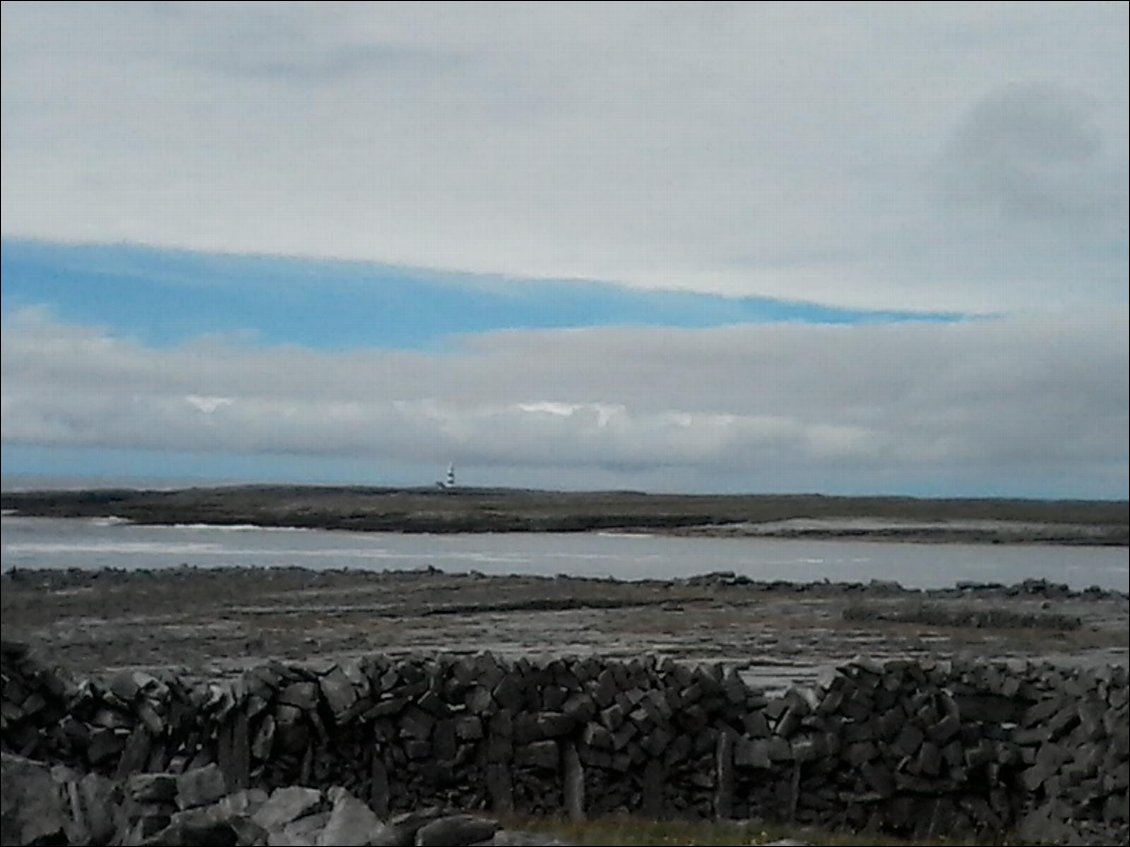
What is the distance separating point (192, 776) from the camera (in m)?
6.38

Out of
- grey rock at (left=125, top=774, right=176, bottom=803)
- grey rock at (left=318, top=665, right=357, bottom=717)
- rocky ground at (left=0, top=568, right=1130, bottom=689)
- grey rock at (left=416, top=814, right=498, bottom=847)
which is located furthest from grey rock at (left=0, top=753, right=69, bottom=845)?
rocky ground at (left=0, top=568, right=1130, bottom=689)

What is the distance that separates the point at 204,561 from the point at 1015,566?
112 ft

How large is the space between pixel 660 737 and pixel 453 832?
23.5 feet

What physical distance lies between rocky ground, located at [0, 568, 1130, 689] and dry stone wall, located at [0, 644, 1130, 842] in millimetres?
9490

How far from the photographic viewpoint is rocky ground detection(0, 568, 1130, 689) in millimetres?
26219

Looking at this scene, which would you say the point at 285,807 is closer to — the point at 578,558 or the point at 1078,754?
the point at 1078,754

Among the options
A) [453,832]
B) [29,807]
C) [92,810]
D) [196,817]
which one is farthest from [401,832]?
[29,807]

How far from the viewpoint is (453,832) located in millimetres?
5609

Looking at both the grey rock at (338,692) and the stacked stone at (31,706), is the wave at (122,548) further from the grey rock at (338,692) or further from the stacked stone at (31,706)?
the grey rock at (338,692)

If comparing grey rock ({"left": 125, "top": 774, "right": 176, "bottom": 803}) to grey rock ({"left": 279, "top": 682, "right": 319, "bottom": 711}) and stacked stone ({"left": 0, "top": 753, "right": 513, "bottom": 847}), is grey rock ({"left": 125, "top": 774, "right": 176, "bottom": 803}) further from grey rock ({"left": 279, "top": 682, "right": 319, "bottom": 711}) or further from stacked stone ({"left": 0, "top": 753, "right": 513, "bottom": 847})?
grey rock ({"left": 279, "top": 682, "right": 319, "bottom": 711})

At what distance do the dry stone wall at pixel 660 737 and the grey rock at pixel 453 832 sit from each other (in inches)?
266

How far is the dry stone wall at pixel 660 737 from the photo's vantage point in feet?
39.9

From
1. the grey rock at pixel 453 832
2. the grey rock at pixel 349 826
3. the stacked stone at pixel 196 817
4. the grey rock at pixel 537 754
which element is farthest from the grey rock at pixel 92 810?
the grey rock at pixel 537 754

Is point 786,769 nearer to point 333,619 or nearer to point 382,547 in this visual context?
point 333,619
